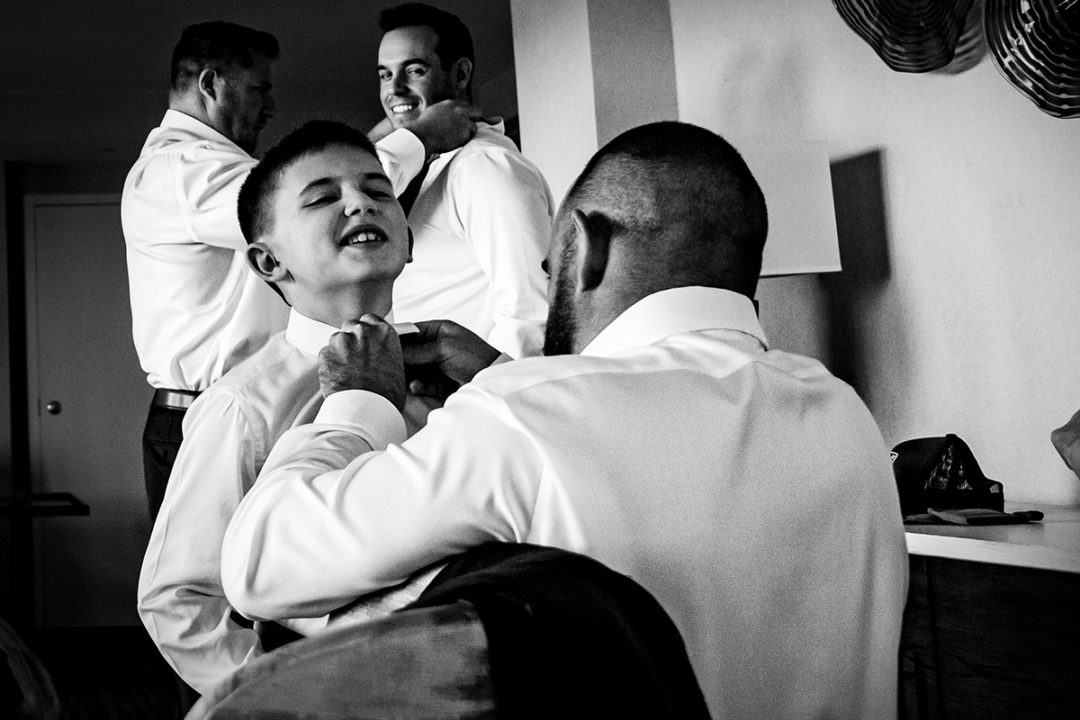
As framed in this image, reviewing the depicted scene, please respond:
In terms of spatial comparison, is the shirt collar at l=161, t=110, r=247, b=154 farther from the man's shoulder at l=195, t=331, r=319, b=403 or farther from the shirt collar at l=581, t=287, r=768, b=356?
the shirt collar at l=581, t=287, r=768, b=356

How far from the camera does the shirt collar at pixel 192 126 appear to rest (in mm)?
2811

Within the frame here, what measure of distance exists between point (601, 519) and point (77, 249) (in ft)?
22.4

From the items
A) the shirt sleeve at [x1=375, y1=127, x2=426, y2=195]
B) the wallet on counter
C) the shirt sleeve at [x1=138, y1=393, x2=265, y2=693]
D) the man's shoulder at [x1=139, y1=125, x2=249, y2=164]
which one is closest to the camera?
the shirt sleeve at [x1=138, y1=393, x2=265, y2=693]

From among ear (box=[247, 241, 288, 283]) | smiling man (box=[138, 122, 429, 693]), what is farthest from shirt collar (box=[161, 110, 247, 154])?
ear (box=[247, 241, 288, 283])

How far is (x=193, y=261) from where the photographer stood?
8.80ft

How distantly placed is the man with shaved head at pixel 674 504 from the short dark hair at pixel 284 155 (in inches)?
27.2

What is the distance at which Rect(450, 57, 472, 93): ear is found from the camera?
2758 mm

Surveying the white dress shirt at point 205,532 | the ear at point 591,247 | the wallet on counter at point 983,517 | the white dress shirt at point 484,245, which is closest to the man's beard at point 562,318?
the ear at point 591,247

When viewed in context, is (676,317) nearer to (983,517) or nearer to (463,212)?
(983,517)

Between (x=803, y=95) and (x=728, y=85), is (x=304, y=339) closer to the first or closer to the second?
(x=803, y=95)

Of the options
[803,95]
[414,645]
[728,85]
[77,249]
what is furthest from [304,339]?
[77,249]

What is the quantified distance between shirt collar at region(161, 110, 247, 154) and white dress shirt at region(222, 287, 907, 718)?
6.89ft

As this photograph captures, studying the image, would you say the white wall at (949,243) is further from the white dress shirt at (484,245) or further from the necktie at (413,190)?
the necktie at (413,190)

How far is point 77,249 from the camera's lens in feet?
22.9
